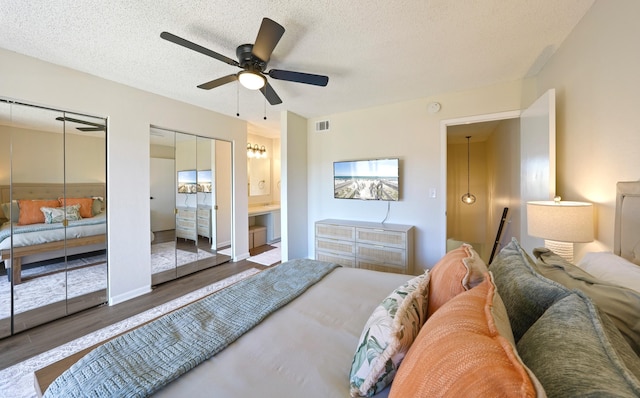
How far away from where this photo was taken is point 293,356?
40.8 inches

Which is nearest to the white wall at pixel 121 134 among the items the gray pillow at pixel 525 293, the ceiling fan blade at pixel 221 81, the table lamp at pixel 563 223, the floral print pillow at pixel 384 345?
the ceiling fan blade at pixel 221 81

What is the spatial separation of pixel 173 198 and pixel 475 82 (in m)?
4.24

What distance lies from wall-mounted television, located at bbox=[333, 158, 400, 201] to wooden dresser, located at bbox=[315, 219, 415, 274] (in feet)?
1.42

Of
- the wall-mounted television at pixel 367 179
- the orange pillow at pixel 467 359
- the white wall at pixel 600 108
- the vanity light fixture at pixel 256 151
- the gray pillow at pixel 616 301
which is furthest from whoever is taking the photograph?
the vanity light fixture at pixel 256 151

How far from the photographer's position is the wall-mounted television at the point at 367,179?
3.45 meters

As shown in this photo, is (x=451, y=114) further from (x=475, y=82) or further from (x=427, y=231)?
(x=427, y=231)

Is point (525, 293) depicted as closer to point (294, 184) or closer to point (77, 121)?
point (294, 184)

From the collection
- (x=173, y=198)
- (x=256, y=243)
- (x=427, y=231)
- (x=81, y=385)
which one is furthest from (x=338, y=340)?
(x=256, y=243)

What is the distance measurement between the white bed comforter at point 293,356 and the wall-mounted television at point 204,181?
2.94m

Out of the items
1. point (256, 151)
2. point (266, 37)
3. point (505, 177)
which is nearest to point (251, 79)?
point (266, 37)

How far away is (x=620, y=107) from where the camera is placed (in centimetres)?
137

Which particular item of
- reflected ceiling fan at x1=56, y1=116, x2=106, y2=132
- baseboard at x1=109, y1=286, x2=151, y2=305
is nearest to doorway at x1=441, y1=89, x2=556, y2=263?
baseboard at x1=109, y1=286, x2=151, y2=305

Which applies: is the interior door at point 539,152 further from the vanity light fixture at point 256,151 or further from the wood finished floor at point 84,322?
the vanity light fixture at point 256,151

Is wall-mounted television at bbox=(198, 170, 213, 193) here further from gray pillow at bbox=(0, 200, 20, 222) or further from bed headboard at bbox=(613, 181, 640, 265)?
bed headboard at bbox=(613, 181, 640, 265)
